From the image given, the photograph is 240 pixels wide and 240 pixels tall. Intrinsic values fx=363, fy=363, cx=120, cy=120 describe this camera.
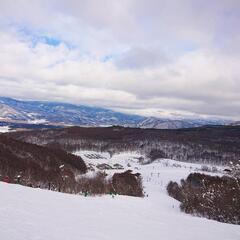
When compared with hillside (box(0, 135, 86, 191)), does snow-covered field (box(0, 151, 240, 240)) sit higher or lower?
higher

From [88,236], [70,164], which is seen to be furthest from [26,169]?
[88,236]

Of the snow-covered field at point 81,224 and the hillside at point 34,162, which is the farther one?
the hillside at point 34,162

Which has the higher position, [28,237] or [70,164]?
[28,237]

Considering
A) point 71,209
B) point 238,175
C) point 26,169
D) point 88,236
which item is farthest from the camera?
point 26,169

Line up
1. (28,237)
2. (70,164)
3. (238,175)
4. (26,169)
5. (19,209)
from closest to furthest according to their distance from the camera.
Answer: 1. (28,237)
2. (19,209)
3. (238,175)
4. (26,169)
5. (70,164)

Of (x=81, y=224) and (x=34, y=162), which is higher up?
(x=81, y=224)

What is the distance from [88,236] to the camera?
1059 centimetres

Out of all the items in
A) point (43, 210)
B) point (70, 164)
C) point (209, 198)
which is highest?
point (43, 210)

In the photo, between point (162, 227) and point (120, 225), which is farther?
point (162, 227)

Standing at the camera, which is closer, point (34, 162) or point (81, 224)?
point (81, 224)

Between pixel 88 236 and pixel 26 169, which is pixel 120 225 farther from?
pixel 26 169

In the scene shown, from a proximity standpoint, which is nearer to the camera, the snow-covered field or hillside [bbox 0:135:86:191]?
the snow-covered field

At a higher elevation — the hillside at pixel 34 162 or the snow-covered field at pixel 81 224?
the snow-covered field at pixel 81 224

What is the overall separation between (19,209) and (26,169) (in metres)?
52.2
